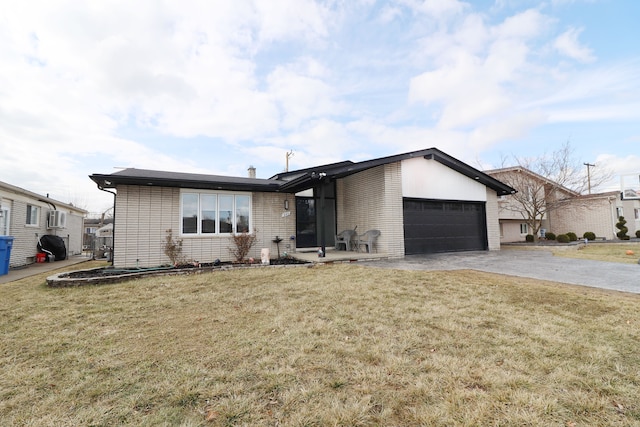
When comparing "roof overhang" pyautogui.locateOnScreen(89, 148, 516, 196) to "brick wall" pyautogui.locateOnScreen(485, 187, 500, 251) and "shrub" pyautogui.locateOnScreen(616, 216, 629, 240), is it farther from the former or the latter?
"shrub" pyautogui.locateOnScreen(616, 216, 629, 240)

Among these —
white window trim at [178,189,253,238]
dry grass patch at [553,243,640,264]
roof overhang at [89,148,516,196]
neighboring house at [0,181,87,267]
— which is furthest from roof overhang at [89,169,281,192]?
dry grass patch at [553,243,640,264]

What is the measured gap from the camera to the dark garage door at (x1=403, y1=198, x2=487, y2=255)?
11234 mm

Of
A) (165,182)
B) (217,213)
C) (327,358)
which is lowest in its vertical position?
(327,358)

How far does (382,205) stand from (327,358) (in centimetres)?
813

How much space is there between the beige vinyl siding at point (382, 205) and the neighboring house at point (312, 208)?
4 cm

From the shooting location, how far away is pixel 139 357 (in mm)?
2934

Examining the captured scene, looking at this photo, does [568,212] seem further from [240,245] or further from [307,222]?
[240,245]

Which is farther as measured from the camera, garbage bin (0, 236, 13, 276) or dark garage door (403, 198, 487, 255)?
dark garage door (403, 198, 487, 255)

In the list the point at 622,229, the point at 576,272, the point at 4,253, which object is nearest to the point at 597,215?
the point at 622,229

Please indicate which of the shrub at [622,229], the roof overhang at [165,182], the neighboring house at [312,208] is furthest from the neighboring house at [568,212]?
the roof overhang at [165,182]

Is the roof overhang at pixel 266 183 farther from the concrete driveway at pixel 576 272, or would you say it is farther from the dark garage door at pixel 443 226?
the concrete driveway at pixel 576 272

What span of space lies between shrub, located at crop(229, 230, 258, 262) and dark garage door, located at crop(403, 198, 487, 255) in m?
6.10

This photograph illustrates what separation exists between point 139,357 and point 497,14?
14128 millimetres

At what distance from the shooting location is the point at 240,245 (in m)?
9.72
